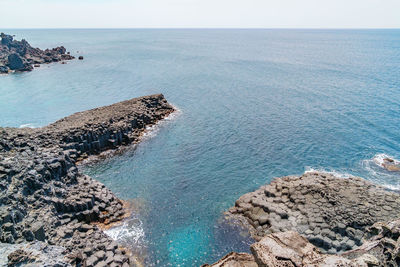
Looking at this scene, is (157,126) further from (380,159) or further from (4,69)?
(4,69)

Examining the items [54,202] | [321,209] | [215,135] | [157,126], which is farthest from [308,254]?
[157,126]

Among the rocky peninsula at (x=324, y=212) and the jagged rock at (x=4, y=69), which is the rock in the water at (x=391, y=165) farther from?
the jagged rock at (x=4, y=69)

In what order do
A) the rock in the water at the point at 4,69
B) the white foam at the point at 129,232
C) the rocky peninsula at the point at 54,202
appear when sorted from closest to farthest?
the rocky peninsula at the point at 54,202, the white foam at the point at 129,232, the rock in the water at the point at 4,69

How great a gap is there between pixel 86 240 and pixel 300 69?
106348 mm

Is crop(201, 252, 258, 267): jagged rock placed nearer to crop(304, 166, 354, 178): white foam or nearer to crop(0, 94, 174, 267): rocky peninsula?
crop(0, 94, 174, 267): rocky peninsula

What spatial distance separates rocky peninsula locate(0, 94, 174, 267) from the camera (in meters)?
21.5

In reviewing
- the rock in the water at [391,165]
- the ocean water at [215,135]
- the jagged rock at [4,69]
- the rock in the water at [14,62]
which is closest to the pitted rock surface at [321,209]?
the ocean water at [215,135]

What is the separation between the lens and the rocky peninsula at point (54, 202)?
21.5 metres

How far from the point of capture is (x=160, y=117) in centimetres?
6081

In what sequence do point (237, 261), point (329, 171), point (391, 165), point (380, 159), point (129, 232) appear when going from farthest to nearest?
point (380, 159)
point (391, 165)
point (329, 171)
point (129, 232)
point (237, 261)

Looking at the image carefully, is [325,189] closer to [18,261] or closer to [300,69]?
[18,261]

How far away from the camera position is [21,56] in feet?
419

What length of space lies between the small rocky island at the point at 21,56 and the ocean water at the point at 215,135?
1752 centimetres

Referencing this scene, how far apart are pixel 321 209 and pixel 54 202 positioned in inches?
1202
